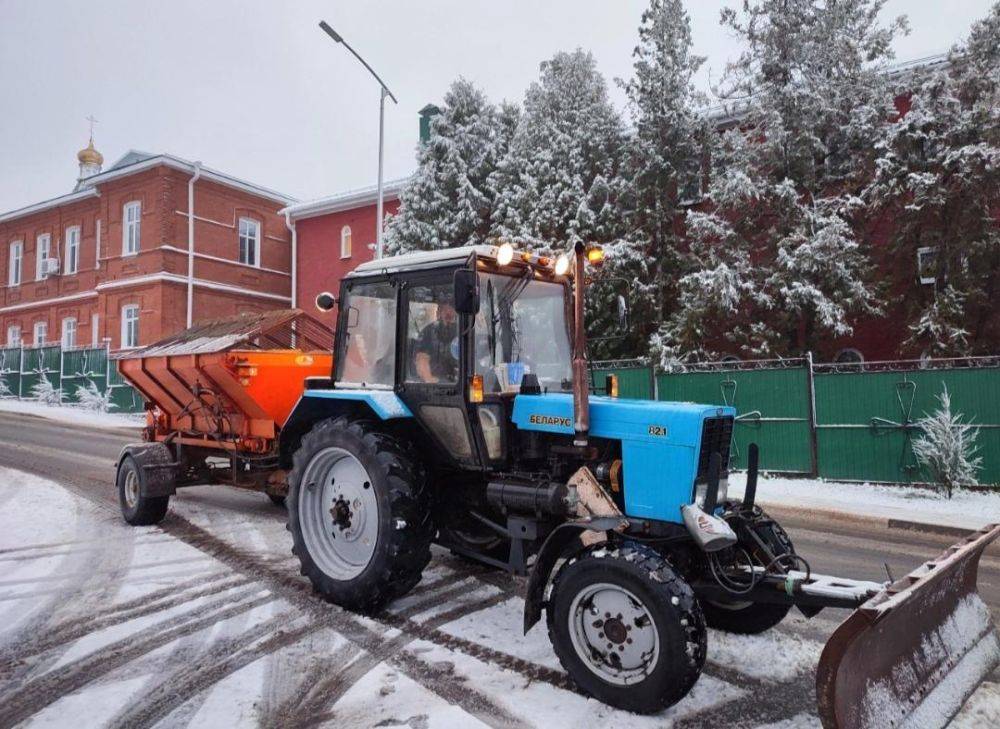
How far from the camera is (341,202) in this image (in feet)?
87.2

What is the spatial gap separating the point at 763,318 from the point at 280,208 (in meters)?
23.1

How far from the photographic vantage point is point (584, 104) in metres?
18.1

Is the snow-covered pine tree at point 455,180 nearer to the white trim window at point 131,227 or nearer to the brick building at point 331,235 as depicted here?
the brick building at point 331,235

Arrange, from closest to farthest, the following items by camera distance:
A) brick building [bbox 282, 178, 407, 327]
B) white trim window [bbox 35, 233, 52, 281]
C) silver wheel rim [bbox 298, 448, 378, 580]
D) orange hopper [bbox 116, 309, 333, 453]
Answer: silver wheel rim [bbox 298, 448, 378, 580] < orange hopper [bbox 116, 309, 333, 453] < brick building [bbox 282, 178, 407, 327] < white trim window [bbox 35, 233, 52, 281]

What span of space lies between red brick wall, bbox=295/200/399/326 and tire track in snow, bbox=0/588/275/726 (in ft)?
71.7

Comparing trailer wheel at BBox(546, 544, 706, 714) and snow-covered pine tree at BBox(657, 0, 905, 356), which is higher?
snow-covered pine tree at BBox(657, 0, 905, 356)

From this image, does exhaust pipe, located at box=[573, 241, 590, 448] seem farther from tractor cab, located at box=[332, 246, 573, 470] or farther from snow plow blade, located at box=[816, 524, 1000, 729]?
snow plow blade, located at box=[816, 524, 1000, 729]

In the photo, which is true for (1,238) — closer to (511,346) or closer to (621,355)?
(621,355)

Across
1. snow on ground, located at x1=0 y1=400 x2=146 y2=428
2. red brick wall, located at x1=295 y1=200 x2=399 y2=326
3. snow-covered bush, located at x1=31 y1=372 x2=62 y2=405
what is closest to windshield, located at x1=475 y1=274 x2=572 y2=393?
snow on ground, located at x1=0 y1=400 x2=146 y2=428

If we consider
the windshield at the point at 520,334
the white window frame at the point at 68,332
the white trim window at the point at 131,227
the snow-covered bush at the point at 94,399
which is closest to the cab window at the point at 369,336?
the windshield at the point at 520,334

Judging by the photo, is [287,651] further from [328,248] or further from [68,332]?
[68,332]

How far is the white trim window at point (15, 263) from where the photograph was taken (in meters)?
33.1

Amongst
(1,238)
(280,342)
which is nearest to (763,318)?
(280,342)

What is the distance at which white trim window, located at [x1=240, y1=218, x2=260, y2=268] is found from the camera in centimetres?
2881
